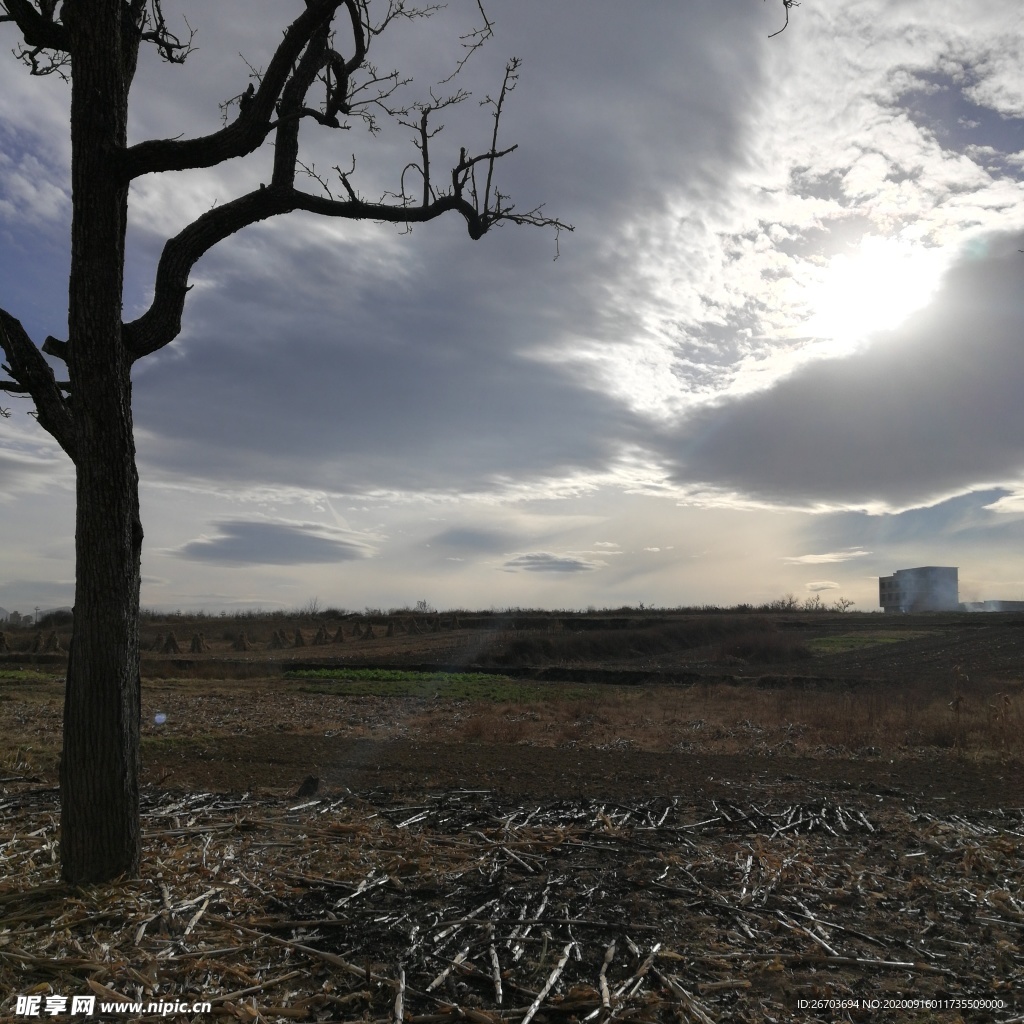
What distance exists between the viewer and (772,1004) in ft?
12.1

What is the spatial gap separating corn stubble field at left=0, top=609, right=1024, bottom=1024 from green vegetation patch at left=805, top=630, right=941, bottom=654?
2459cm

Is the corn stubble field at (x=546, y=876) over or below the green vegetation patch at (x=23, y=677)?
over

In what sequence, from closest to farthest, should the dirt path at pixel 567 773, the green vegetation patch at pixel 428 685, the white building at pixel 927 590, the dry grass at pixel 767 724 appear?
the dirt path at pixel 567 773
the dry grass at pixel 767 724
the green vegetation patch at pixel 428 685
the white building at pixel 927 590

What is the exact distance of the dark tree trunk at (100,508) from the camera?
16.0 ft

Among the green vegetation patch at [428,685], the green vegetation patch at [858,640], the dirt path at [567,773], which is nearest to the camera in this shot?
the dirt path at [567,773]

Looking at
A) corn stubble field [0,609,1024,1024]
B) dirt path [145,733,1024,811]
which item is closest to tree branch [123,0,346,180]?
corn stubble field [0,609,1024,1024]

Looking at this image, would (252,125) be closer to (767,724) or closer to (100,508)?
(100,508)

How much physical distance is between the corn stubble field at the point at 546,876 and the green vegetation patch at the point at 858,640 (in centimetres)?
2459

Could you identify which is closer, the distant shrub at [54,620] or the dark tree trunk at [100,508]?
the dark tree trunk at [100,508]

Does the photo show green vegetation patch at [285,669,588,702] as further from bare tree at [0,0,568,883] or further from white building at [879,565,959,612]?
white building at [879,565,959,612]

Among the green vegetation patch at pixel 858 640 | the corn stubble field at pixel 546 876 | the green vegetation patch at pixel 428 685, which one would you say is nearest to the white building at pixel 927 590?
the green vegetation patch at pixel 858 640

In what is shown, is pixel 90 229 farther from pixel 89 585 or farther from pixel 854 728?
pixel 854 728

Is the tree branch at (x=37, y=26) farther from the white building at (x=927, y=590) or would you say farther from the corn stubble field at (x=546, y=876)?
the white building at (x=927, y=590)

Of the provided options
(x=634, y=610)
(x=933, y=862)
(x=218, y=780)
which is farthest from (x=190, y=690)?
(x=634, y=610)
